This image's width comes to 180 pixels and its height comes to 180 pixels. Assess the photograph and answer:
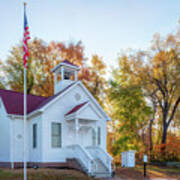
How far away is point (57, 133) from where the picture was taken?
17.9 metres

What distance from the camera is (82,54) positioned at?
3466cm

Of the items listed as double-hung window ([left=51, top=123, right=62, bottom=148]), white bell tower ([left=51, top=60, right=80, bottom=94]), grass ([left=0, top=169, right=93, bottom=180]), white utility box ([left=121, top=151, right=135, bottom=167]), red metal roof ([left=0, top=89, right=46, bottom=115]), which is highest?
white bell tower ([left=51, top=60, right=80, bottom=94])

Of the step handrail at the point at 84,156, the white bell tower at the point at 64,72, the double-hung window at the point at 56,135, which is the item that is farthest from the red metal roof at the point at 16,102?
the step handrail at the point at 84,156

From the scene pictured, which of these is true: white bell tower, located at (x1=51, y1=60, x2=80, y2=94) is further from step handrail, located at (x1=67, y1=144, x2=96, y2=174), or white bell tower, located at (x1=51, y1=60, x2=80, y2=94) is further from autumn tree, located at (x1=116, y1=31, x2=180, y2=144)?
autumn tree, located at (x1=116, y1=31, x2=180, y2=144)

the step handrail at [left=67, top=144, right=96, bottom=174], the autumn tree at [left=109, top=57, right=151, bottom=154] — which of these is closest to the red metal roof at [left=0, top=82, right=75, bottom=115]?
the step handrail at [left=67, top=144, right=96, bottom=174]

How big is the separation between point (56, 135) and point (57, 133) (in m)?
0.17

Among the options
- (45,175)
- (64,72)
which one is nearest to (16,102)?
(64,72)

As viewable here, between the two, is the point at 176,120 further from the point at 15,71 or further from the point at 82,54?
the point at 15,71

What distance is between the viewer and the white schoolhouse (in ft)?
55.6

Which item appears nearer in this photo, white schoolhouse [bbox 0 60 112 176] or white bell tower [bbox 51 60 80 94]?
white schoolhouse [bbox 0 60 112 176]

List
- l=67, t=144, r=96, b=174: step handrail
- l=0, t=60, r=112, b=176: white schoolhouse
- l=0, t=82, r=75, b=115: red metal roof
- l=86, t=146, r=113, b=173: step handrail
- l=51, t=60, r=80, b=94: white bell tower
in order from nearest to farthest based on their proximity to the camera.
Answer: l=67, t=144, r=96, b=174: step handrail, l=86, t=146, r=113, b=173: step handrail, l=0, t=60, r=112, b=176: white schoolhouse, l=0, t=82, r=75, b=115: red metal roof, l=51, t=60, r=80, b=94: white bell tower

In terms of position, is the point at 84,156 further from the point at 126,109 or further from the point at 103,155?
the point at 126,109

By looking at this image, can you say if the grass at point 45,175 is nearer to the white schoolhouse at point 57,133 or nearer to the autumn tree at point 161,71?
the white schoolhouse at point 57,133

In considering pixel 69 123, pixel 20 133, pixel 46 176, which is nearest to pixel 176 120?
pixel 69 123
